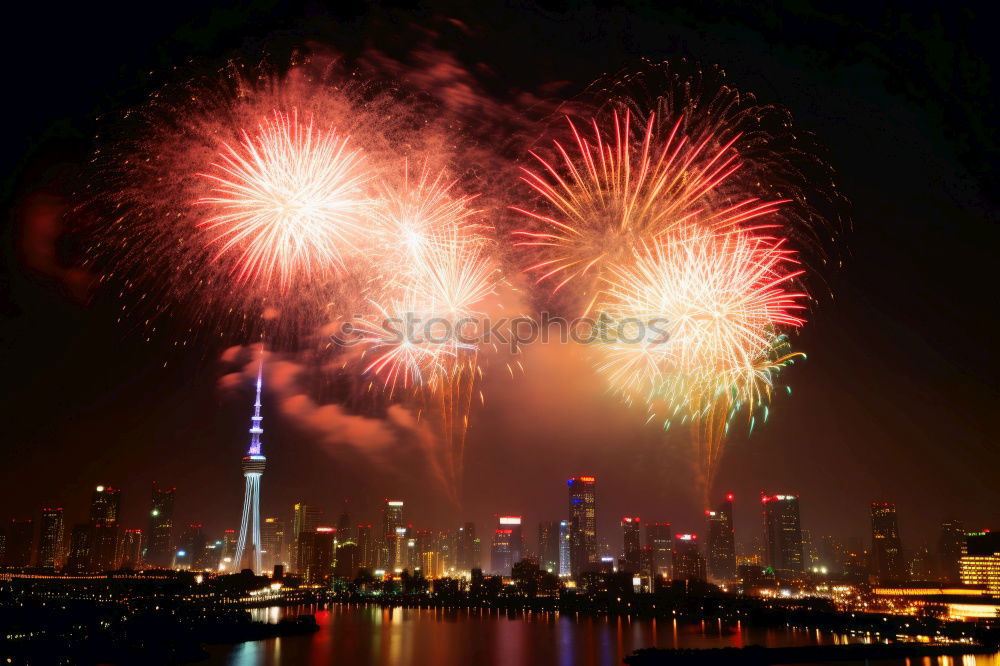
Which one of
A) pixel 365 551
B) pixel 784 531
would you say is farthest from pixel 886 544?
pixel 365 551

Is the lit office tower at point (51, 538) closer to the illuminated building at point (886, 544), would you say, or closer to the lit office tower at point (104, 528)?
the lit office tower at point (104, 528)

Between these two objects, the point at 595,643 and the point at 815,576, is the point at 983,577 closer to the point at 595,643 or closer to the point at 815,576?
the point at 595,643

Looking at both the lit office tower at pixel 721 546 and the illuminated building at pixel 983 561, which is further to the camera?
the lit office tower at pixel 721 546

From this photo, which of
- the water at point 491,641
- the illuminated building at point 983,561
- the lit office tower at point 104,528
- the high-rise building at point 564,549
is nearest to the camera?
the water at point 491,641

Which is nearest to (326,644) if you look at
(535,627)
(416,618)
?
(535,627)

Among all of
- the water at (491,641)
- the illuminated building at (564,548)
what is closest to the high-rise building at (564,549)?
the illuminated building at (564,548)

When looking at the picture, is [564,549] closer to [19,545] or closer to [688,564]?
[688,564]
